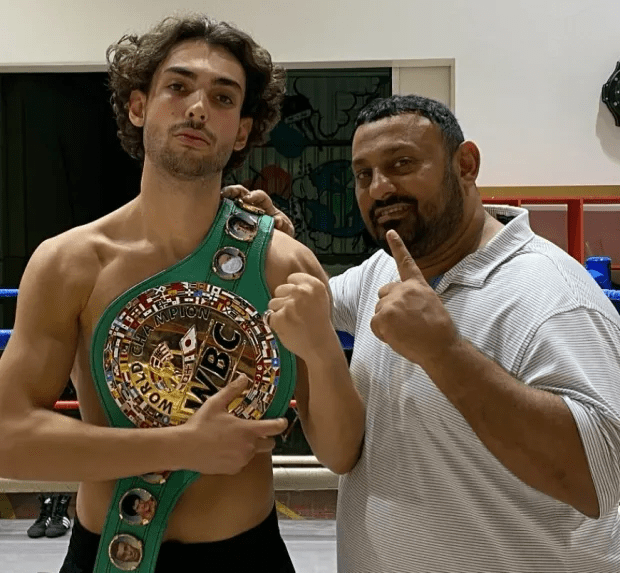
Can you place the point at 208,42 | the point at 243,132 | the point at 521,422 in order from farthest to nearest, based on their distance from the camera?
the point at 243,132 < the point at 208,42 < the point at 521,422

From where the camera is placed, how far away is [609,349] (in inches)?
45.3

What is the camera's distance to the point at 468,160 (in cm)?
140

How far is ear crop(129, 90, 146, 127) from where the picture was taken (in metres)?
1.47

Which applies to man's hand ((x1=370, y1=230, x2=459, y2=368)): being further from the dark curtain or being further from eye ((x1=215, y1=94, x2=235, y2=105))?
the dark curtain

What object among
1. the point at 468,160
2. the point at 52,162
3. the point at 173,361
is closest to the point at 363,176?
the point at 468,160

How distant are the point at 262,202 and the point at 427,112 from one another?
41 cm

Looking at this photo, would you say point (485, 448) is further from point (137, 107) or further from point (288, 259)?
point (137, 107)

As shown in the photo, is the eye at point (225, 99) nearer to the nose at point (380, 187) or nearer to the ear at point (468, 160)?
the nose at point (380, 187)

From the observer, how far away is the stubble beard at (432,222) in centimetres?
135

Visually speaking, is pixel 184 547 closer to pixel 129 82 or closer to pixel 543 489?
pixel 543 489

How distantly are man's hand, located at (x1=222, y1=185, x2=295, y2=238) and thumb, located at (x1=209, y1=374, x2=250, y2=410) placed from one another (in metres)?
0.38

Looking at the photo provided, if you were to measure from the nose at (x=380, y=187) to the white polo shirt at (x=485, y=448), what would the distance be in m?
0.20

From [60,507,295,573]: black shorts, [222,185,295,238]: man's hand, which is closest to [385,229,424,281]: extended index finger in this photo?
[222,185,295,238]: man's hand

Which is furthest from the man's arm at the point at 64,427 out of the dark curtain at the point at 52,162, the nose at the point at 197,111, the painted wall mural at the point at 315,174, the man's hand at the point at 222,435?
the dark curtain at the point at 52,162
